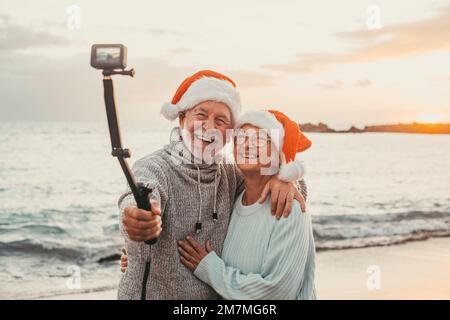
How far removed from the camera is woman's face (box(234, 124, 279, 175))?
2.76 m

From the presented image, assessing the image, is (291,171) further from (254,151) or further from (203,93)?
(203,93)

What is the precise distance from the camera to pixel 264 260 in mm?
2668

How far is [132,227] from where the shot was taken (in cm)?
221

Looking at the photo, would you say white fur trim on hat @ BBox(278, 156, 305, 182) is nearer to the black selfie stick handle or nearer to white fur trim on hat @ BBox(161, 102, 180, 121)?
white fur trim on hat @ BBox(161, 102, 180, 121)

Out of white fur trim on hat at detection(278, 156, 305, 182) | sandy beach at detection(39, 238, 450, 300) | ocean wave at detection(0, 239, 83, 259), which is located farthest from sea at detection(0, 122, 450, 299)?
white fur trim on hat at detection(278, 156, 305, 182)

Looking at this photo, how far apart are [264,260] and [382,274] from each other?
4.60 metres

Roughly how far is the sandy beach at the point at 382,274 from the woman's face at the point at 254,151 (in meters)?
3.68

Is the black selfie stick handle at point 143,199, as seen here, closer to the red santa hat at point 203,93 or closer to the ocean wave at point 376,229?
the red santa hat at point 203,93

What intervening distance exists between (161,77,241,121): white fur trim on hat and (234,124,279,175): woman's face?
142mm

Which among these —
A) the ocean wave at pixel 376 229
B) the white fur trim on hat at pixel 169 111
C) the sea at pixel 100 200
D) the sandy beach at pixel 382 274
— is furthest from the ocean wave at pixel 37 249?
the white fur trim on hat at pixel 169 111

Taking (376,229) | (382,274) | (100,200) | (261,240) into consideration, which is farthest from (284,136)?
(100,200)
